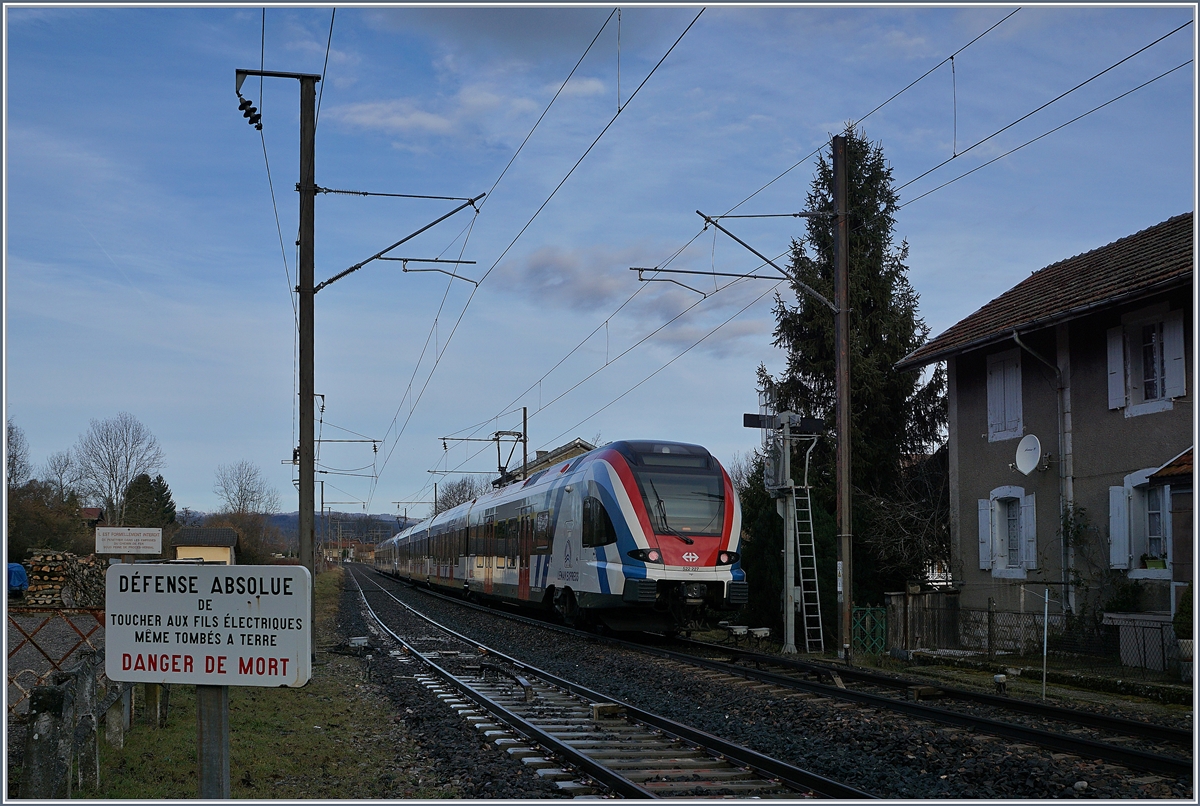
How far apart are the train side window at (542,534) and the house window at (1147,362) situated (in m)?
11.1

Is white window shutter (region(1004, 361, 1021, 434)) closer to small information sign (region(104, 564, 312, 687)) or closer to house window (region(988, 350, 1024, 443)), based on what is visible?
house window (region(988, 350, 1024, 443))

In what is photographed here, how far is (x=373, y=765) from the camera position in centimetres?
832

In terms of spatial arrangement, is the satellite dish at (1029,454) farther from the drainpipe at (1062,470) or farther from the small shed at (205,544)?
the small shed at (205,544)

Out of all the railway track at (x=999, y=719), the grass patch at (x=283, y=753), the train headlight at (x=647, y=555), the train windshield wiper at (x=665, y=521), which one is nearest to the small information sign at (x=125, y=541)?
the grass patch at (x=283, y=753)

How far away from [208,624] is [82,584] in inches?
1013

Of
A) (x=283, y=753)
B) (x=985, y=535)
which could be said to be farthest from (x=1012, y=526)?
(x=283, y=753)

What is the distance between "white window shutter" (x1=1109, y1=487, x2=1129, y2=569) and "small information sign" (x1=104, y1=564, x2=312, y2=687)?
16050mm

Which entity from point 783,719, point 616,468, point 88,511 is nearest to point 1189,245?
point 616,468

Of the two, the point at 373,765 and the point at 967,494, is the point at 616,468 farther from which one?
the point at 373,765

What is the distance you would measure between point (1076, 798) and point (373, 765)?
17.3ft

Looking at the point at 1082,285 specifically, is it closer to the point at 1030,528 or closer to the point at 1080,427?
the point at 1080,427

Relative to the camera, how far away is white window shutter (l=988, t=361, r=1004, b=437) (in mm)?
20781

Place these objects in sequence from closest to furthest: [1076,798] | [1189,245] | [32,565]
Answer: [1076,798]
[1189,245]
[32,565]

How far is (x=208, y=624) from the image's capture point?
4809 mm
